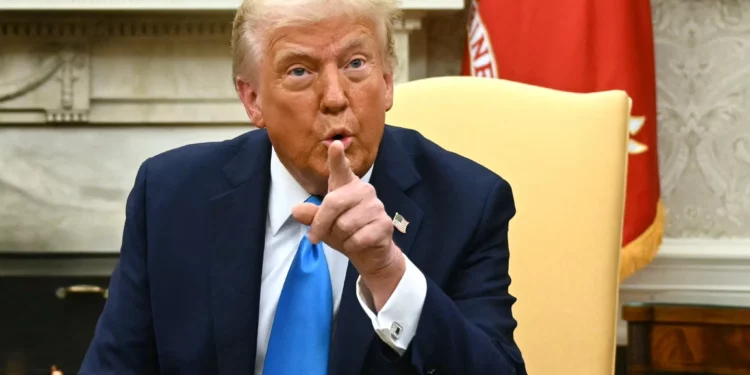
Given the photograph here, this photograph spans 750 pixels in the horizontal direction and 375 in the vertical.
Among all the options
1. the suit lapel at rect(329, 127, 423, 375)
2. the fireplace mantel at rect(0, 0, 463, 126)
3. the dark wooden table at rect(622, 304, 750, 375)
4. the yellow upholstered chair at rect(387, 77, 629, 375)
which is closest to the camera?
the suit lapel at rect(329, 127, 423, 375)

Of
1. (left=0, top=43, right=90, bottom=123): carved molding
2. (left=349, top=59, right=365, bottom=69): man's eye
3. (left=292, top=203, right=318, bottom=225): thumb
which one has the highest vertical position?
(left=0, top=43, right=90, bottom=123): carved molding

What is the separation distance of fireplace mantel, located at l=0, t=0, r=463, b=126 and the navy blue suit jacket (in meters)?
1.76

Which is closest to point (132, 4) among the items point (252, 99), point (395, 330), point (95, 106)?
point (95, 106)

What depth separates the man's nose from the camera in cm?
120

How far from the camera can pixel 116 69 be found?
3.18 m

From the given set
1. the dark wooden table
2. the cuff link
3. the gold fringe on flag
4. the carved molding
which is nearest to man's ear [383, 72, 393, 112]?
the cuff link

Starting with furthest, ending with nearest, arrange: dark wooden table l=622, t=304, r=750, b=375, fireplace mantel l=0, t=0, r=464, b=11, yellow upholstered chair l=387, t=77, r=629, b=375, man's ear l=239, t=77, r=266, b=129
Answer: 1. fireplace mantel l=0, t=0, r=464, b=11
2. dark wooden table l=622, t=304, r=750, b=375
3. yellow upholstered chair l=387, t=77, r=629, b=375
4. man's ear l=239, t=77, r=266, b=129

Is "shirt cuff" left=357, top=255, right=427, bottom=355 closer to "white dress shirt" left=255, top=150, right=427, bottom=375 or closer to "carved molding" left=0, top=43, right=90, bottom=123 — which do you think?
"white dress shirt" left=255, top=150, right=427, bottom=375

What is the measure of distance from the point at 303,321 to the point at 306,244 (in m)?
0.11

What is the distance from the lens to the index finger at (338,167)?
3.37 feet

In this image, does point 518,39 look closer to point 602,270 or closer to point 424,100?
point 424,100

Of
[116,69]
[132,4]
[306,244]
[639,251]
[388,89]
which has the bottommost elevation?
[639,251]

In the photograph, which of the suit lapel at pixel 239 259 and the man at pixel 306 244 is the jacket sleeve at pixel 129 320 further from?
the suit lapel at pixel 239 259

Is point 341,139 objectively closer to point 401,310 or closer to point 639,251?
point 401,310
